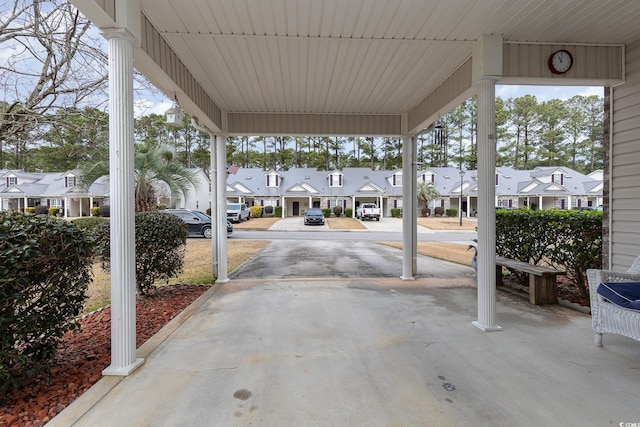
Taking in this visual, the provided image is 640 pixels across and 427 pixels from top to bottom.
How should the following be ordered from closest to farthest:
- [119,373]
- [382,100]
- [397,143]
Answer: [119,373], [382,100], [397,143]

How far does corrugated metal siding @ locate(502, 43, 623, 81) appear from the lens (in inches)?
147

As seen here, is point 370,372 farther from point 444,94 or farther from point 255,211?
point 255,211

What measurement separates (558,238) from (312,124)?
4.75 metres

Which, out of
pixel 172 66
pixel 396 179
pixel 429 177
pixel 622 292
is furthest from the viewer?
pixel 429 177

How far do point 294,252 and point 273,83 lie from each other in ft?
21.6

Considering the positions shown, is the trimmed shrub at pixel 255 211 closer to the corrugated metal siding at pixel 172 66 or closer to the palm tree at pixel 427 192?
the palm tree at pixel 427 192

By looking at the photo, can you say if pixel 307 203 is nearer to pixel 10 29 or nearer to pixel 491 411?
pixel 10 29

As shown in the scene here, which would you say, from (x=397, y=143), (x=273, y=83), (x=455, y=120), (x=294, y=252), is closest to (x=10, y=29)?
(x=273, y=83)

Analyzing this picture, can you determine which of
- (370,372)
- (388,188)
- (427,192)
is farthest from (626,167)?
(388,188)

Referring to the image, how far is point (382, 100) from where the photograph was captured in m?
5.80

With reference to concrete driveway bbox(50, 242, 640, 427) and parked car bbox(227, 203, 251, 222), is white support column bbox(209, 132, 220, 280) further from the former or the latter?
parked car bbox(227, 203, 251, 222)

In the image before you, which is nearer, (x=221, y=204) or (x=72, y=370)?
(x=72, y=370)

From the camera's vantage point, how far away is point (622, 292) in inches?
118

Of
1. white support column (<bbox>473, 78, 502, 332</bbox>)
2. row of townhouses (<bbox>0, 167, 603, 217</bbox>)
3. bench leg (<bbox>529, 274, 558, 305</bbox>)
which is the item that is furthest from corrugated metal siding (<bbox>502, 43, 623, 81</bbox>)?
row of townhouses (<bbox>0, 167, 603, 217</bbox>)
